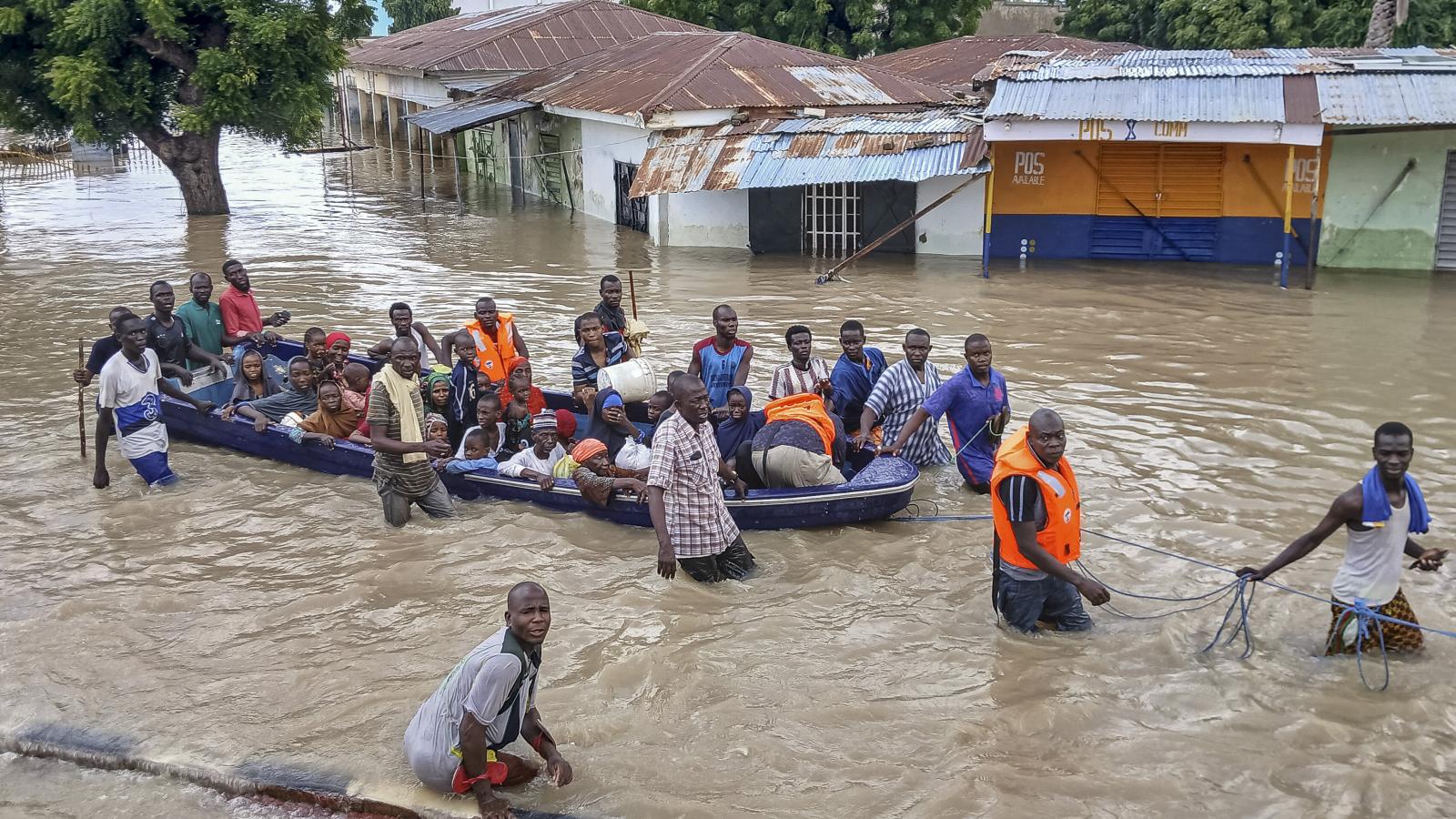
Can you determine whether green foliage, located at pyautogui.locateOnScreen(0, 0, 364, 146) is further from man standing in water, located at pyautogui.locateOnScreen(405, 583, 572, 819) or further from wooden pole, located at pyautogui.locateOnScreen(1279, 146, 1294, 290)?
man standing in water, located at pyautogui.locateOnScreen(405, 583, 572, 819)

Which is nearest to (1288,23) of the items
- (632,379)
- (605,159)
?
(605,159)

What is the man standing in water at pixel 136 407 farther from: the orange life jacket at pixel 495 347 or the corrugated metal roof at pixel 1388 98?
the corrugated metal roof at pixel 1388 98

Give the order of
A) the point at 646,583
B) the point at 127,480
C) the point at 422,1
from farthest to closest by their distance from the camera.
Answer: the point at 422,1 < the point at 127,480 < the point at 646,583

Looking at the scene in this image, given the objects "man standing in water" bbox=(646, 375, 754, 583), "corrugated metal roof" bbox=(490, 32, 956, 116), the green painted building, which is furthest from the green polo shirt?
the green painted building

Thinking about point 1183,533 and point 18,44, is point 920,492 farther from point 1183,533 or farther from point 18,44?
point 18,44

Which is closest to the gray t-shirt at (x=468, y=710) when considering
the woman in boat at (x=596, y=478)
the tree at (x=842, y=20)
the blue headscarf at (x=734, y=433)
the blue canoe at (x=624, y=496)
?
the woman in boat at (x=596, y=478)

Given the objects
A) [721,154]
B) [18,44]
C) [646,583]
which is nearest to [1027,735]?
[646,583]

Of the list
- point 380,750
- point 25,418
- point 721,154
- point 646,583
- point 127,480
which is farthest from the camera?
point 721,154

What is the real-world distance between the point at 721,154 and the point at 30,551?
41.3 feet

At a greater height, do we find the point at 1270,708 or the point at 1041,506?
the point at 1041,506

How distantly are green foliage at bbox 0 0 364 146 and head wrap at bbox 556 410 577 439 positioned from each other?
1531 centimetres

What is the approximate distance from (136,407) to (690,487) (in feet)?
15.7

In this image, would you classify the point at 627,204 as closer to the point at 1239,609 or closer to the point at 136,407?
the point at 136,407

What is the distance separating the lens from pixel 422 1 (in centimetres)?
5503
